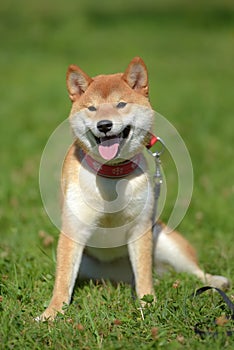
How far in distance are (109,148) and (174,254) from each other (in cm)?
113

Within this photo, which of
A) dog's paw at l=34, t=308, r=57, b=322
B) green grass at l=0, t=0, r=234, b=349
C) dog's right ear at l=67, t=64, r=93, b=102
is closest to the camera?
green grass at l=0, t=0, r=234, b=349

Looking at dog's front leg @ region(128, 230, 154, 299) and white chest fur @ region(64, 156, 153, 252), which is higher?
white chest fur @ region(64, 156, 153, 252)

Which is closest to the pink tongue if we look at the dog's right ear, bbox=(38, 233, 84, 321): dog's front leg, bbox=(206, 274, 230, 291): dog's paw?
the dog's right ear

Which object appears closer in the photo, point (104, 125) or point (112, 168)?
point (104, 125)

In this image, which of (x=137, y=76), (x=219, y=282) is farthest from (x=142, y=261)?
(x=137, y=76)

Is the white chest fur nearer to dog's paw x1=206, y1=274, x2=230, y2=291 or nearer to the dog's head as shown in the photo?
the dog's head

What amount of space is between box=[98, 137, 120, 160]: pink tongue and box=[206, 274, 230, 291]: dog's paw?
1144 millimetres

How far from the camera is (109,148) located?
10.2 ft

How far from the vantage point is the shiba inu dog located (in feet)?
10.3

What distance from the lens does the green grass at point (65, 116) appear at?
9.27ft

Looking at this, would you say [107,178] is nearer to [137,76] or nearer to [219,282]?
[137,76]

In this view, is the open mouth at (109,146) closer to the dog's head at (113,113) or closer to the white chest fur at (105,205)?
the dog's head at (113,113)

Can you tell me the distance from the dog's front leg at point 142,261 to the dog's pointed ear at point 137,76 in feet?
2.89

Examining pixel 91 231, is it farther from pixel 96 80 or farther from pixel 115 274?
pixel 96 80
